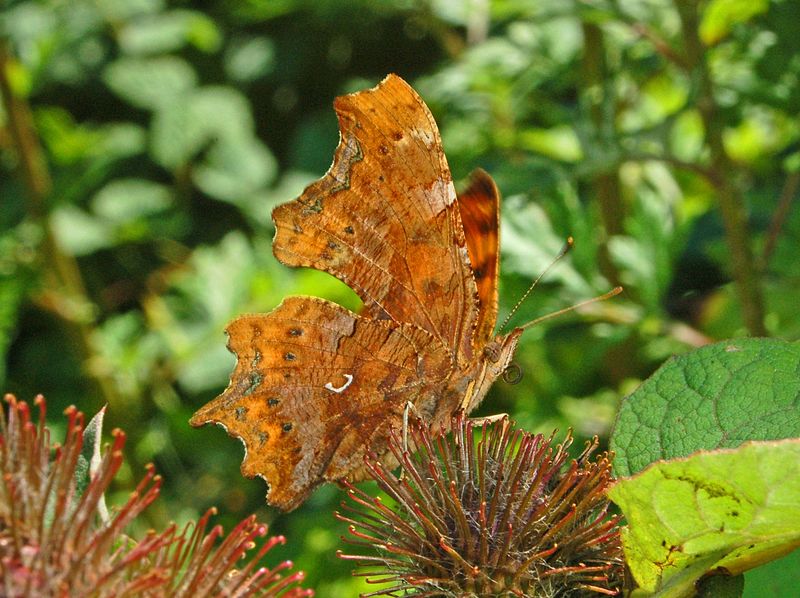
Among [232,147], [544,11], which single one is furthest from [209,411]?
[232,147]

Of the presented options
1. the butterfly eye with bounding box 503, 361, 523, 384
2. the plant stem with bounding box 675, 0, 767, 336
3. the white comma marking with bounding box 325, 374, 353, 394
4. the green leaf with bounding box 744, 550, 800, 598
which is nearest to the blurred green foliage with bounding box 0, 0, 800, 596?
the plant stem with bounding box 675, 0, 767, 336

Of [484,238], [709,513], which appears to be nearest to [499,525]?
[709,513]

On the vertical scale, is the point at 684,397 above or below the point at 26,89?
below

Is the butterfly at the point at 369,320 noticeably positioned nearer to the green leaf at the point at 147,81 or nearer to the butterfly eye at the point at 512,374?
the butterfly eye at the point at 512,374

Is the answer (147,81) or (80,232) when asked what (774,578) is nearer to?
(80,232)

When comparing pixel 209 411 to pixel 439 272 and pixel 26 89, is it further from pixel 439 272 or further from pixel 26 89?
pixel 26 89
